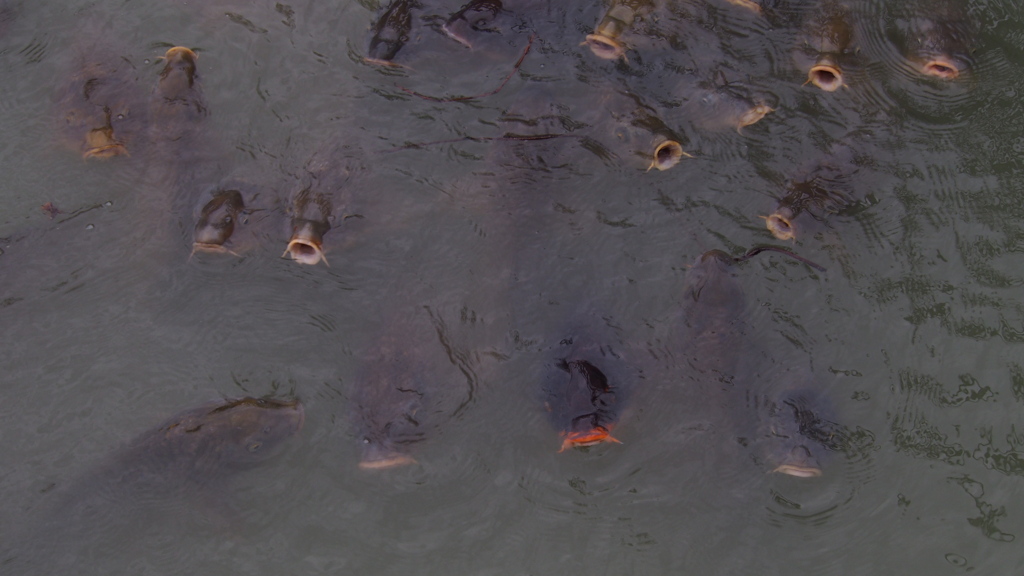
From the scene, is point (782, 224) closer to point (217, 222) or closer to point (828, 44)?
point (828, 44)

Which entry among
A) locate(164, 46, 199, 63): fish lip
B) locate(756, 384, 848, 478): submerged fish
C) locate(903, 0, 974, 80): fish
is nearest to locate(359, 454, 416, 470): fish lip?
locate(756, 384, 848, 478): submerged fish

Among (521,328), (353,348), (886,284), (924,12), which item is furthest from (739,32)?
(353,348)

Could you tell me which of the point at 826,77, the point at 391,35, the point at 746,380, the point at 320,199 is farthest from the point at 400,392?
the point at 826,77

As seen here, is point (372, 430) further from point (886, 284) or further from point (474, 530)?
point (886, 284)

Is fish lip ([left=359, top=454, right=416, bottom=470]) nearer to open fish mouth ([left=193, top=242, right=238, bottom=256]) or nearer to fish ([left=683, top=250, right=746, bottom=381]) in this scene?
open fish mouth ([left=193, top=242, right=238, bottom=256])

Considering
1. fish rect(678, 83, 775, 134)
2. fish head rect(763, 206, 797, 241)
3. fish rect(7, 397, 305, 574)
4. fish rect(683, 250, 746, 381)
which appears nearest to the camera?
fish rect(7, 397, 305, 574)

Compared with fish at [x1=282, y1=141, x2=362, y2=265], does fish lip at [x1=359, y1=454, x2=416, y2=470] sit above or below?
below
